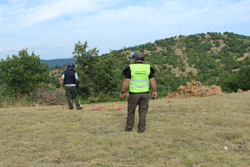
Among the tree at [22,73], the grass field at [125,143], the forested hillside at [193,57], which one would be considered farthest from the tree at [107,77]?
the grass field at [125,143]

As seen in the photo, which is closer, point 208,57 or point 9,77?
point 9,77

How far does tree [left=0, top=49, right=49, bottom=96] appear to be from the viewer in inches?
592

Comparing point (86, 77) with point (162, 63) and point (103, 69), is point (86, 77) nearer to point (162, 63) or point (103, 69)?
point (103, 69)

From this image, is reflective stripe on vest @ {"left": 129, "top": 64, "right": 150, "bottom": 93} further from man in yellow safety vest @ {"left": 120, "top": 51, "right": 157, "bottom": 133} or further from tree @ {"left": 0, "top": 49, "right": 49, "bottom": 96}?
tree @ {"left": 0, "top": 49, "right": 49, "bottom": 96}

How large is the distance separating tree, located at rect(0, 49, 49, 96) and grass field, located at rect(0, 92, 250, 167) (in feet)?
36.0

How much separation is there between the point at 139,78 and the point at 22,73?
47.2 ft

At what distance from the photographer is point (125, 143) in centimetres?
356

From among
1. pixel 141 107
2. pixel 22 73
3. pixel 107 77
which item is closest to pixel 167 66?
pixel 107 77

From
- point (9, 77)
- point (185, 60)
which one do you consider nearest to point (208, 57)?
point (185, 60)

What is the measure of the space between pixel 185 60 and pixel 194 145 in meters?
55.1

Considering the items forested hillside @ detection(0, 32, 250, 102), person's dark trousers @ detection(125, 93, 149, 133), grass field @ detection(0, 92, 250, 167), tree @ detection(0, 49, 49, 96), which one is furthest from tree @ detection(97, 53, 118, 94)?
person's dark trousers @ detection(125, 93, 149, 133)

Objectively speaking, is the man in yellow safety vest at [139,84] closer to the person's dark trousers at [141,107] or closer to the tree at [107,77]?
the person's dark trousers at [141,107]

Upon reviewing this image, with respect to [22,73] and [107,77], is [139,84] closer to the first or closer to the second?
[22,73]

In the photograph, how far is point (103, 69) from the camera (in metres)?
24.2
